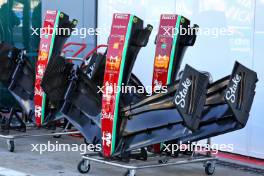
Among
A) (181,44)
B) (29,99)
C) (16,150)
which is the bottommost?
(16,150)

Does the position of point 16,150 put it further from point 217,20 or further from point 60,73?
point 217,20

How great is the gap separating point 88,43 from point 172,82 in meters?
4.82

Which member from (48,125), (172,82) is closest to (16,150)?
(48,125)

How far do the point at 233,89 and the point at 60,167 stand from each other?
7.99 ft

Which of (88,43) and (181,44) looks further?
(88,43)

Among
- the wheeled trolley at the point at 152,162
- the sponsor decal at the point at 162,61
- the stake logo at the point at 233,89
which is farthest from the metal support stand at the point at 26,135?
the stake logo at the point at 233,89

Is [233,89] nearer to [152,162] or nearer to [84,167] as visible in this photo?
[152,162]

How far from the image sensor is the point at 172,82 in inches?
297

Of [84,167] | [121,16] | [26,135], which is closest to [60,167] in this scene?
[84,167]

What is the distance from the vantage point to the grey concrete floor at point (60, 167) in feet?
26.2

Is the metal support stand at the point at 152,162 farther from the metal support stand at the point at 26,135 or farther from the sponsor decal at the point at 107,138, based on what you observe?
the metal support stand at the point at 26,135

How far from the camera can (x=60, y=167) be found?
27.3ft

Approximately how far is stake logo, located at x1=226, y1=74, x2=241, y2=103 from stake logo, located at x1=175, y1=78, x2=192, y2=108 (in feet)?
1.52

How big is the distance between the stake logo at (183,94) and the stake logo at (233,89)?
46 centimetres
